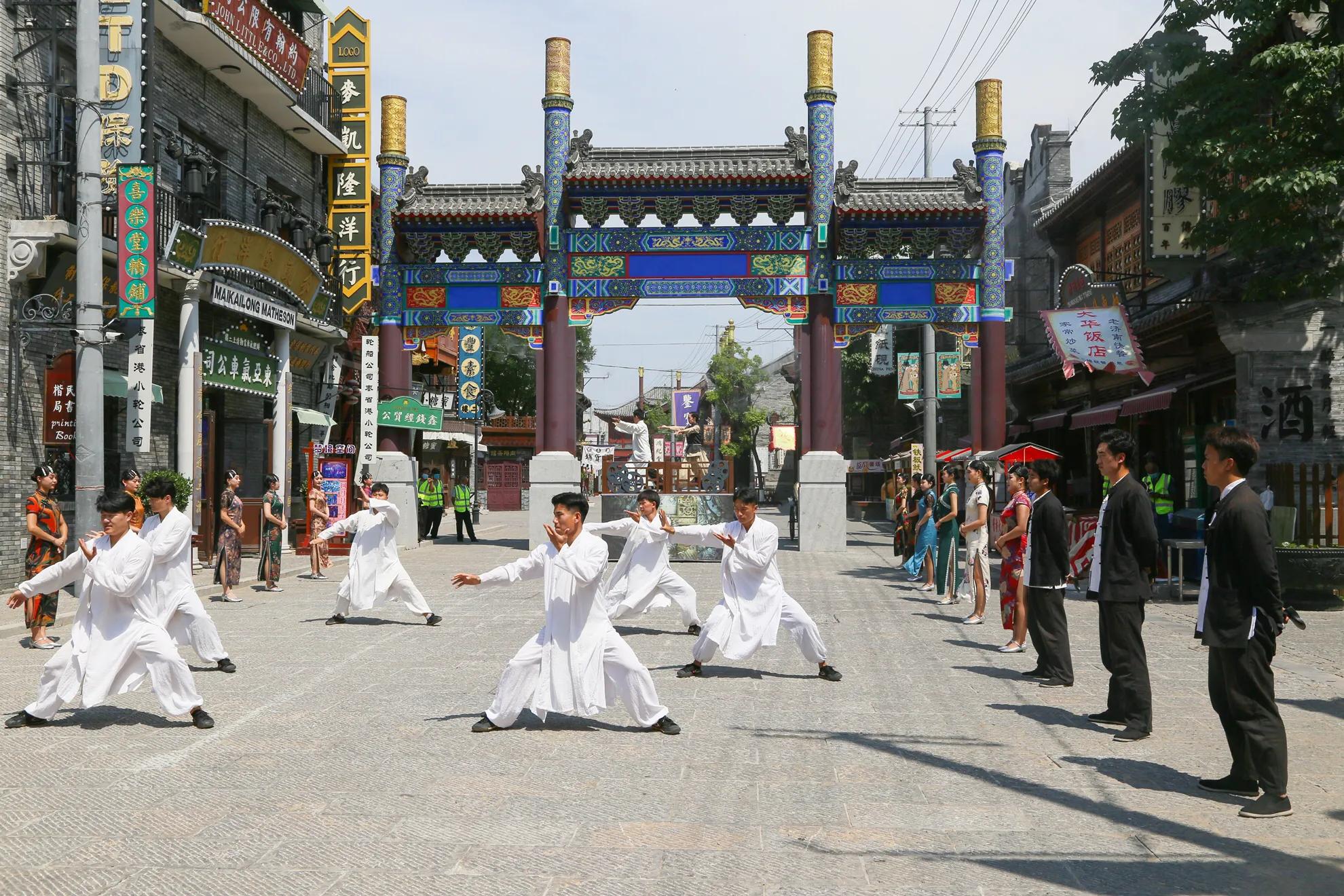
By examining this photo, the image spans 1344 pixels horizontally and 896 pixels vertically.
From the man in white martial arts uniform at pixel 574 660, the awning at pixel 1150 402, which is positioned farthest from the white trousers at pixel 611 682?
the awning at pixel 1150 402

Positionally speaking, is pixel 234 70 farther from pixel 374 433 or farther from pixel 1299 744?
pixel 1299 744

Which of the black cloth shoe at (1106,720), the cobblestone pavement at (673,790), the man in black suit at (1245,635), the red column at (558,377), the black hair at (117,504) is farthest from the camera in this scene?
the red column at (558,377)

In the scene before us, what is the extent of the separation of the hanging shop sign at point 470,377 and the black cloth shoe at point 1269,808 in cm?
3227

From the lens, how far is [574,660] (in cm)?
719

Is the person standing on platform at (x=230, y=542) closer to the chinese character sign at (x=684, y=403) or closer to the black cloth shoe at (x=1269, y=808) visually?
the black cloth shoe at (x=1269, y=808)

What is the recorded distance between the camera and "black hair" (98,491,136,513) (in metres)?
7.49

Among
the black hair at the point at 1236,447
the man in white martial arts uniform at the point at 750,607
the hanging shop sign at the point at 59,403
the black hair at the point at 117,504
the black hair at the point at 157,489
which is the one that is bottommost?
the man in white martial arts uniform at the point at 750,607

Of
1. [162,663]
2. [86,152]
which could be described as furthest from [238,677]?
[86,152]

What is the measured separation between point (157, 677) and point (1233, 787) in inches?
235

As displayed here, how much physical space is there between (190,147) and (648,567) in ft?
40.9

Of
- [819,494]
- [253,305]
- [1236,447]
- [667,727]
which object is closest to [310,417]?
[253,305]

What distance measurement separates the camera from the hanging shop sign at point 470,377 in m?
37.0

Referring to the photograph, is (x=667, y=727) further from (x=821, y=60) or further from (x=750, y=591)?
(x=821, y=60)

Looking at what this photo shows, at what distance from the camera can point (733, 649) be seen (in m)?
8.98
